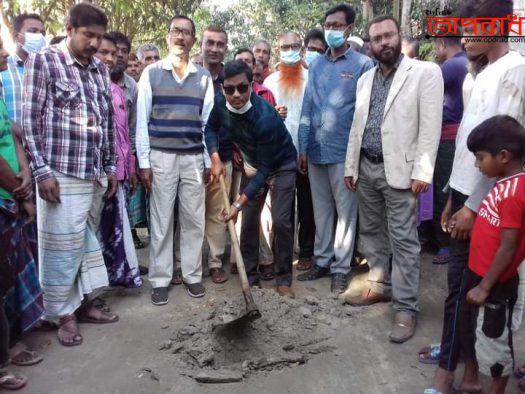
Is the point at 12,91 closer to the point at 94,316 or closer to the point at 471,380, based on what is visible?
the point at 94,316

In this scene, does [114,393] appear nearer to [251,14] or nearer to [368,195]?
[368,195]

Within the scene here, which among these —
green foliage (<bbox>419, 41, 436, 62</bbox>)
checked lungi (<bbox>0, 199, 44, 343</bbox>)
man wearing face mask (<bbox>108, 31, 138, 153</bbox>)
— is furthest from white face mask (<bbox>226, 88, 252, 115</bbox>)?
green foliage (<bbox>419, 41, 436, 62</bbox>)

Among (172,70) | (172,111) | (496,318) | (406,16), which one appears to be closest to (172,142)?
(172,111)

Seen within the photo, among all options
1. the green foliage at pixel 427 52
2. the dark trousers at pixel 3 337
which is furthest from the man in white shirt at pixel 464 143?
the green foliage at pixel 427 52

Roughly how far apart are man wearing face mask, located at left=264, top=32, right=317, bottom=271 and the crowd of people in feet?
0.06

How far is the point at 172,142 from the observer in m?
3.91

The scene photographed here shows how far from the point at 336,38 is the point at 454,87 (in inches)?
49.0

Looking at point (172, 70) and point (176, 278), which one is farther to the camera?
point (176, 278)

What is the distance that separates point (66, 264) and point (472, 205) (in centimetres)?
Answer: 270

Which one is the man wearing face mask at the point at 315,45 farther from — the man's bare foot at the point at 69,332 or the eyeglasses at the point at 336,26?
the man's bare foot at the point at 69,332

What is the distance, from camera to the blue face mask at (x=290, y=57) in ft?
15.3

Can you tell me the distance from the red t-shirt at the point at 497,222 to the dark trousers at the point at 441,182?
2168 millimetres

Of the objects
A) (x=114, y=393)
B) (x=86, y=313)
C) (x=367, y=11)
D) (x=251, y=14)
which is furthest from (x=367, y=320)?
(x=251, y=14)

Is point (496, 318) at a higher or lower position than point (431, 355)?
higher
